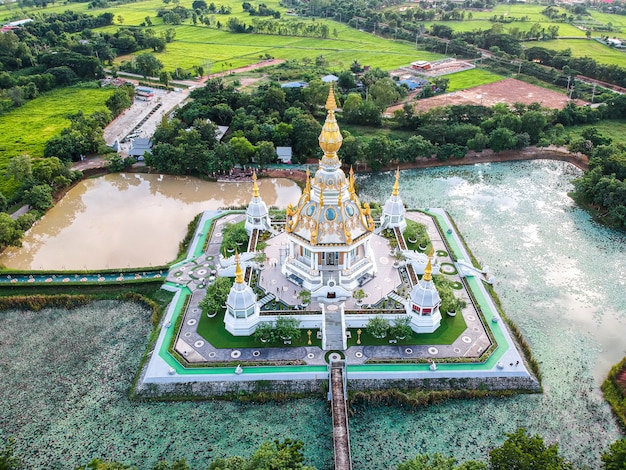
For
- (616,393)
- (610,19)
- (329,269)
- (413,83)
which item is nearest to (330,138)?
(329,269)

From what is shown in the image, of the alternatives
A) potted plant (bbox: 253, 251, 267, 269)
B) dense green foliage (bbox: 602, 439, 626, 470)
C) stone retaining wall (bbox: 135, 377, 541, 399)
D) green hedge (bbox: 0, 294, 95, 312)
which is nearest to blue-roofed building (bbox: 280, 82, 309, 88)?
potted plant (bbox: 253, 251, 267, 269)

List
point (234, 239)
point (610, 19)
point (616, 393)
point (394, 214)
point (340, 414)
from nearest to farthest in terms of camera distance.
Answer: point (340, 414)
point (616, 393)
point (234, 239)
point (394, 214)
point (610, 19)

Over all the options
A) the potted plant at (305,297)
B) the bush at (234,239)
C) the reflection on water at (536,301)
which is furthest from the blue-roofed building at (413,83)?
the potted plant at (305,297)

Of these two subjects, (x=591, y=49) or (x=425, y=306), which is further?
(x=591, y=49)

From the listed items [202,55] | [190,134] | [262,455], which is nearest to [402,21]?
[202,55]

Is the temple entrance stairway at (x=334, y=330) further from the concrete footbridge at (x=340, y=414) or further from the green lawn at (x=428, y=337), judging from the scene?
the concrete footbridge at (x=340, y=414)

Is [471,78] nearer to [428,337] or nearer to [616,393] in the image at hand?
[428,337]
